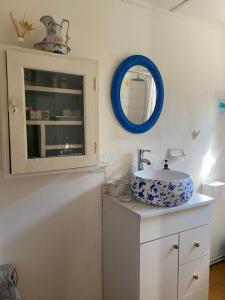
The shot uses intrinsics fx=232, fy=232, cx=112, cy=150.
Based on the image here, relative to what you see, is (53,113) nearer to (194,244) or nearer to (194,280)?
(194,244)

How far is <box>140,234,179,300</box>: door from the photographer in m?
1.31

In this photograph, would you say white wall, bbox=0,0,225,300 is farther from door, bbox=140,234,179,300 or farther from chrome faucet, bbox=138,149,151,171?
door, bbox=140,234,179,300

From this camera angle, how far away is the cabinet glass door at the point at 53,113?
118 centimetres

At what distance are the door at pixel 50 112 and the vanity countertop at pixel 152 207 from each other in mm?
359

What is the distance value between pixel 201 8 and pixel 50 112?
1.44 metres

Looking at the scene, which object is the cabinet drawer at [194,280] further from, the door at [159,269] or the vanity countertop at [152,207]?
the vanity countertop at [152,207]

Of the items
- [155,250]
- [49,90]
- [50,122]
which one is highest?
[49,90]

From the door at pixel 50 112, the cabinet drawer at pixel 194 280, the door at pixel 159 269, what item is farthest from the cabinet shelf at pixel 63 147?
the cabinet drawer at pixel 194 280

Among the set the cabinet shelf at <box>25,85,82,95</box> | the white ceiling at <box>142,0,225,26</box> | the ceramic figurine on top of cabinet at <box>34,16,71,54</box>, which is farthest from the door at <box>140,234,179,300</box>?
the white ceiling at <box>142,0,225,26</box>

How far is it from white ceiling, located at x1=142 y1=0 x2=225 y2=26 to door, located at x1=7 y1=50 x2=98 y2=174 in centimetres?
89

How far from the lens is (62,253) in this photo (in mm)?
1507

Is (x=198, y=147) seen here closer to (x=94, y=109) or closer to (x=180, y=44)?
(x=180, y=44)

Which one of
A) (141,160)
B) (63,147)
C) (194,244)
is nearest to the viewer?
(63,147)

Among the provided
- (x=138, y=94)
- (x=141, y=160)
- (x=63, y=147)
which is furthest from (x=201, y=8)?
(x=63, y=147)
